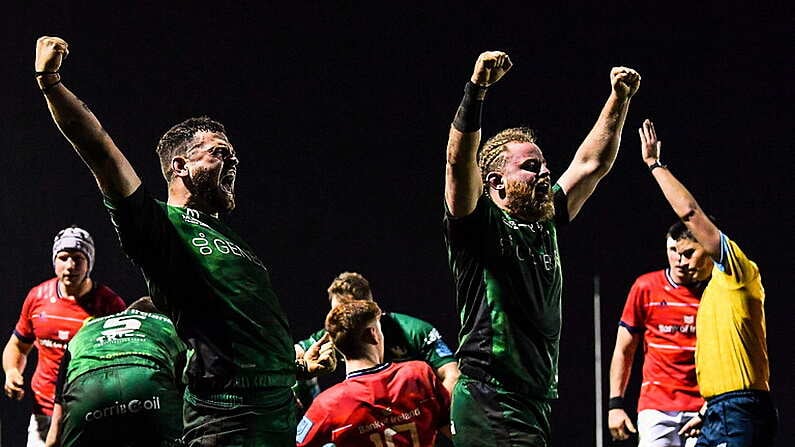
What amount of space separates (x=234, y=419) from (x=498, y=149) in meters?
1.04

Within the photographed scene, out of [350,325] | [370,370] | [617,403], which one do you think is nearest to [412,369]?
[370,370]

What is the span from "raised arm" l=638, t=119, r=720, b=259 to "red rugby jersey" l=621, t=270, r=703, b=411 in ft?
3.39

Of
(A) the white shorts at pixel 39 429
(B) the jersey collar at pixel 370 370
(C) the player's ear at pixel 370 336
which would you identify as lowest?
(A) the white shorts at pixel 39 429

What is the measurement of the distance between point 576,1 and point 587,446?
2821 millimetres

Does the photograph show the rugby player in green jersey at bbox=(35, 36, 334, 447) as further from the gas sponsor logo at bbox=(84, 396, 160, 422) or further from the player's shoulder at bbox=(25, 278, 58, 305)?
the player's shoulder at bbox=(25, 278, 58, 305)

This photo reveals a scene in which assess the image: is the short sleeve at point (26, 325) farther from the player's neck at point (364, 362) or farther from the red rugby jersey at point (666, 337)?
the red rugby jersey at point (666, 337)

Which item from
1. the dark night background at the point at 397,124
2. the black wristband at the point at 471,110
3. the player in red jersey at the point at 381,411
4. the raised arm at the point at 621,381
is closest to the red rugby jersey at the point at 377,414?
the player in red jersey at the point at 381,411

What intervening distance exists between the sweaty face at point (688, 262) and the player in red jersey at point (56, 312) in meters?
2.64

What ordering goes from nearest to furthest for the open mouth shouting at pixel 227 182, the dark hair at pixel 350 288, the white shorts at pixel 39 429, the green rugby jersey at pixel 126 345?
the open mouth shouting at pixel 227 182
the green rugby jersey at pixel 126 345
the dark hair at pixel 350 288
the white shorts at pixel 39 429

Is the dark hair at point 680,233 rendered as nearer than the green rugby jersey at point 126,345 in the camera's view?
No

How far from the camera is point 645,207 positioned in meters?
6.55

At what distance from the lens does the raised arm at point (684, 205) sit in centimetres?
374

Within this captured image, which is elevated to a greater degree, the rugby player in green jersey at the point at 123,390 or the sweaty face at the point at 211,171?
the sweaty face at the point at 211,171

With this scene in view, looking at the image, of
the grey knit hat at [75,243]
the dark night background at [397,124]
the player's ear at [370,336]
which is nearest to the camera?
the player's ear at [370,336]
